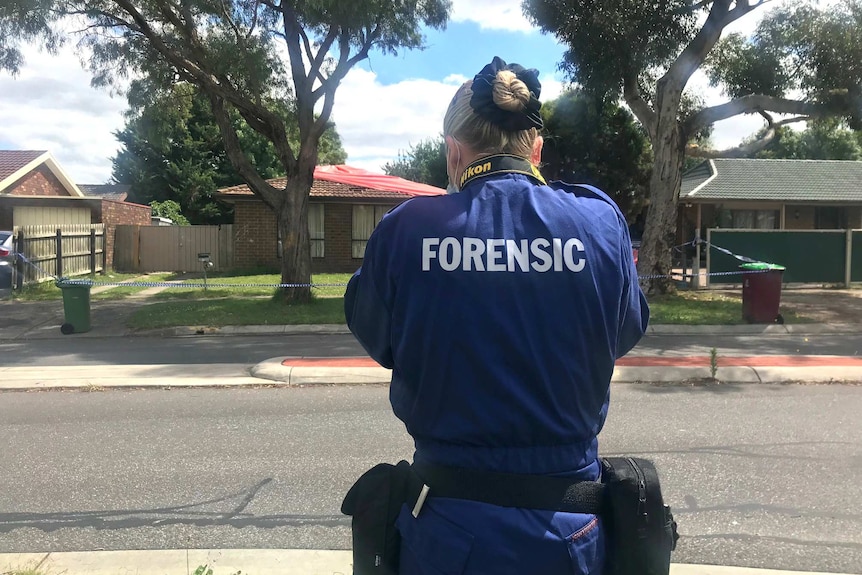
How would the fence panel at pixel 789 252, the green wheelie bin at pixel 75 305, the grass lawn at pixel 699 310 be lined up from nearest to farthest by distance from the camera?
the green wheelie bin at pixel 75 305, the grass lawn at pixel 699 310, the fence panel at pixel 789 252

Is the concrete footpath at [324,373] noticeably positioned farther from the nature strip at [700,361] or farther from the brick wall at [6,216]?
the brick wall at [6,216]

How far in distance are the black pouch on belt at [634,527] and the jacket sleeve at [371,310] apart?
608mm

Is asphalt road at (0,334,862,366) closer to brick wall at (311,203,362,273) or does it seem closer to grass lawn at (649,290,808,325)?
grass lawn at (649,290,808,325)

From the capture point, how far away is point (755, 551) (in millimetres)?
3762

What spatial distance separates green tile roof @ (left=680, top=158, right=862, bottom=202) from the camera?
76.5 feet

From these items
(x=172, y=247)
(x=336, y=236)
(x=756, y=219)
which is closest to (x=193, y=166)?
(x=172, y=247)

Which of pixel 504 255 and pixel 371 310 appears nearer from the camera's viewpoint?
pixel 504 255

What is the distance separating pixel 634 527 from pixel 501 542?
33 cm

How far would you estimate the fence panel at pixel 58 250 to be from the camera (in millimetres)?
17953

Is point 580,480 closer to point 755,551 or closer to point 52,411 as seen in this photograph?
point 755,551

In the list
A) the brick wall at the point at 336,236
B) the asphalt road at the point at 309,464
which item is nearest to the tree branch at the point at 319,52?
the asphalt road at the point at 309,464

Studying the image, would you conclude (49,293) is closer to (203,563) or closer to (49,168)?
(49,168)

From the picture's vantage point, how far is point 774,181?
81.8 feet

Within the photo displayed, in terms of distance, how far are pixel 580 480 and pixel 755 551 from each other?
109 inches
